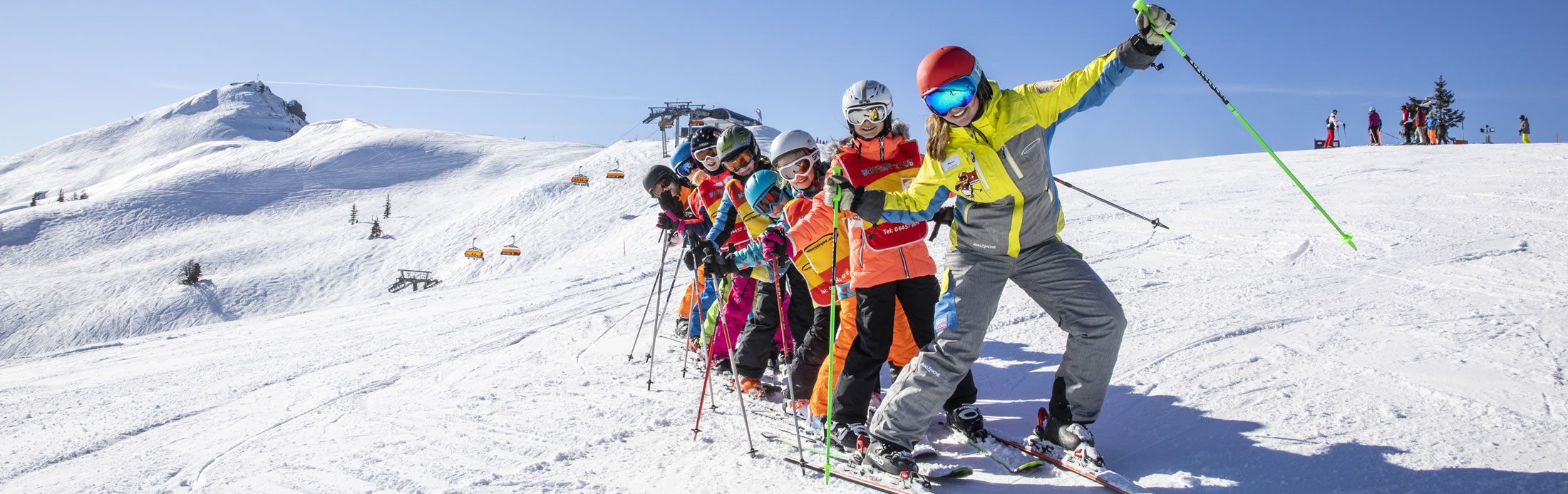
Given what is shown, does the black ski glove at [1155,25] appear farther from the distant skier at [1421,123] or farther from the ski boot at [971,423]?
the distant skier at [1421,123]

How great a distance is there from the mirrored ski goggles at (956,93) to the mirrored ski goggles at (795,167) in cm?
122

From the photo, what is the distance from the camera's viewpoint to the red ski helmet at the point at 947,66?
127 inches

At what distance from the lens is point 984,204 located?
338 centimetres

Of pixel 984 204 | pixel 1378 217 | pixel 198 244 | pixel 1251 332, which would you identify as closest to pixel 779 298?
pixel 984 204

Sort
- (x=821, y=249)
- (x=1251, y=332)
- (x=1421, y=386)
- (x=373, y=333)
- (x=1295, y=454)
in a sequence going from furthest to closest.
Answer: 1. (x=373, y=333)
2. (x=1251, y=332)
3. (x=821, y=249)
4. (x=1421, y=386)
5. (x=1295, y=454)

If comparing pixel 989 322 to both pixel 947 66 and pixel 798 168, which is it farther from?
pixel 798 168

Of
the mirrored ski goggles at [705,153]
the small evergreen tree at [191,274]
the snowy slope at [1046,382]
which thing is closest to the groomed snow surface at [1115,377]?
the snowy slope at [1046,382]

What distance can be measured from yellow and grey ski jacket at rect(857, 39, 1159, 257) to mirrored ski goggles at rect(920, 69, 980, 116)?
100 mm

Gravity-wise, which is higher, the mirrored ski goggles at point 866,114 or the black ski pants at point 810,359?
the mirrored ski goggles at point 866,114

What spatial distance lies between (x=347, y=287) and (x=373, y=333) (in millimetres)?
27370

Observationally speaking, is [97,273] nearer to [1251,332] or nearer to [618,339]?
[618,339]

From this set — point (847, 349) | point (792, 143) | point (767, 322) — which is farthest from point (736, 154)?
point (847, 349)

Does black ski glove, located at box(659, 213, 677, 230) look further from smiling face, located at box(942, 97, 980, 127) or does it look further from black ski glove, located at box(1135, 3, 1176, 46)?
black ski glove, located at box(1135, 3, 1176, 46)

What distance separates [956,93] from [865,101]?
93cm
